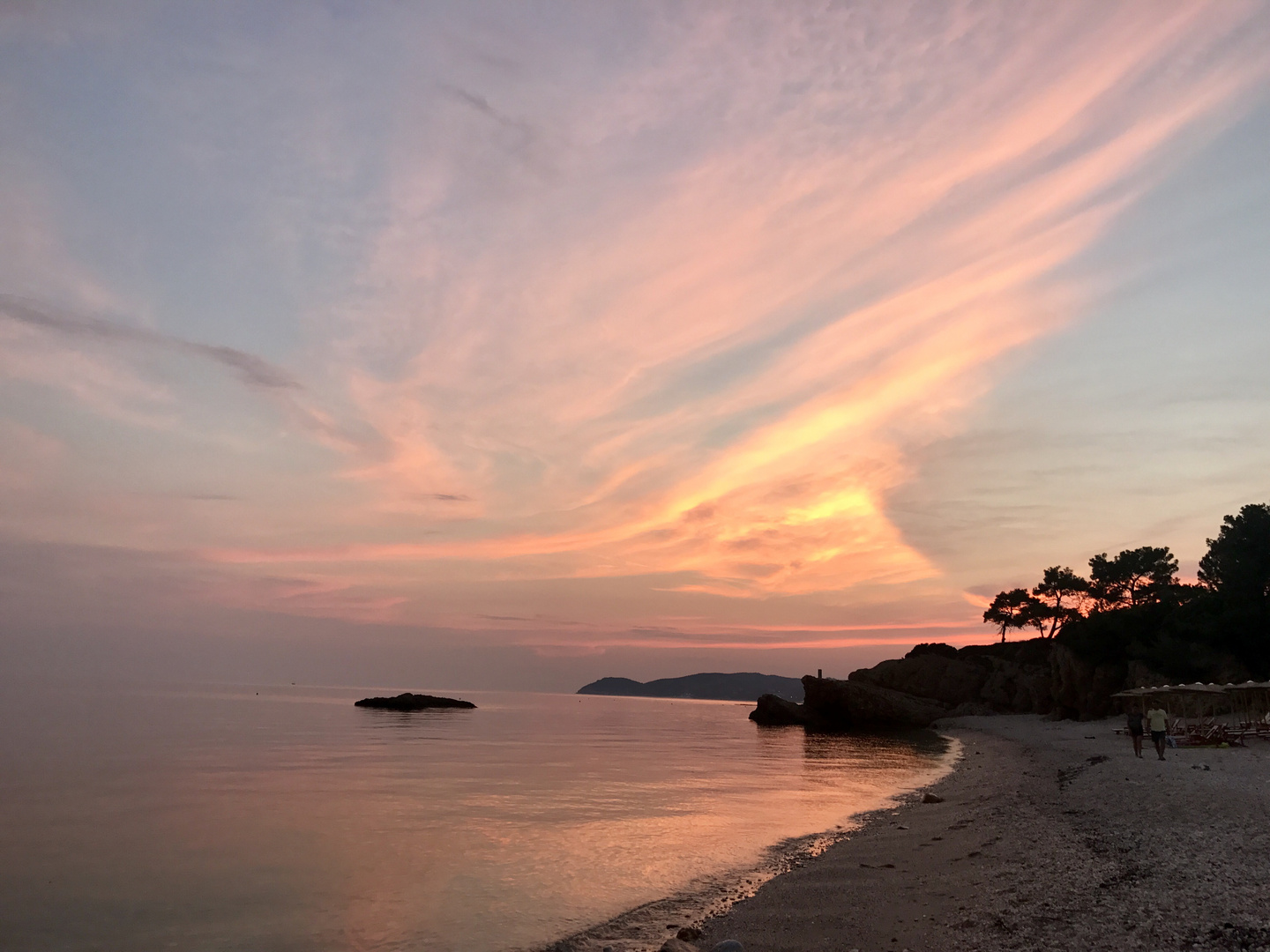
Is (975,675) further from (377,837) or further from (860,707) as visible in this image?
(377,837)

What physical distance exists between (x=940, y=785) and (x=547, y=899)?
24.8 meters

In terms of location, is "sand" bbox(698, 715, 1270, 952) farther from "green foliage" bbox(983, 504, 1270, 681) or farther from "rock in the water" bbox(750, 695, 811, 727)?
"rock in the water" bbox(750, 695, 811, 727)

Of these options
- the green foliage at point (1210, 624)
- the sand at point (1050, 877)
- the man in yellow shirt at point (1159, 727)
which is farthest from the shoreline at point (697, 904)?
the green foliage at point (1210, 624)

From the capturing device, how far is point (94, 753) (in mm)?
46969

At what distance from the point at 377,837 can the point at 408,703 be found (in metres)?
119

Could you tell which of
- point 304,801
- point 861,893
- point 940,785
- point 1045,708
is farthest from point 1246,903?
point 1045,708

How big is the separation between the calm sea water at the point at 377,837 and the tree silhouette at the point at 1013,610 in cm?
6913

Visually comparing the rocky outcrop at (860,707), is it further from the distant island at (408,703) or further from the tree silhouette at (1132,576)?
the distant island at (408,703)

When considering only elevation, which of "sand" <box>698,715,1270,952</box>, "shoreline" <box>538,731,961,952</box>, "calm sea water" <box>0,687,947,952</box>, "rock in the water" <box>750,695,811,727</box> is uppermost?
"sand" <box>698,715,1270,952</box>

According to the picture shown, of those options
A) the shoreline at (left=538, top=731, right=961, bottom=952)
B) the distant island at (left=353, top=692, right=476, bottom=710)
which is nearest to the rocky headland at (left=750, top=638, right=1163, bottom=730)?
the distant island at (left=353, top=692, right=476, bottom=710)

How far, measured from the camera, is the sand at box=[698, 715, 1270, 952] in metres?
10.8

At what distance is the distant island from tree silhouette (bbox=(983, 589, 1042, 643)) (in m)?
99.9

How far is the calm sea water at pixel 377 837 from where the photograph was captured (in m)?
15.4

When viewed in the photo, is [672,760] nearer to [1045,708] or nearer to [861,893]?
[861,893]
